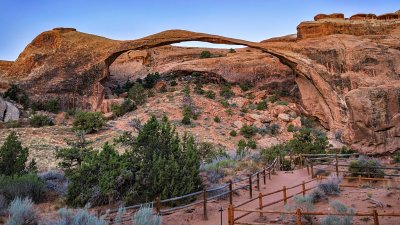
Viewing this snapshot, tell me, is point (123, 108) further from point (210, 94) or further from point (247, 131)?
point (247, 131)

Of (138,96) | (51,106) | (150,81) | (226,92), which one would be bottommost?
(51,106)

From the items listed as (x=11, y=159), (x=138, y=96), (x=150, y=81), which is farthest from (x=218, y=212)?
(x=150, y=81)

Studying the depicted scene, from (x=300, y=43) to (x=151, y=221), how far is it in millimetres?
18501

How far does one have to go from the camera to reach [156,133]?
9.05 metres

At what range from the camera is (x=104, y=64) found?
75.0 ft

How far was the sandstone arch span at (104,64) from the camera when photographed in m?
19.7

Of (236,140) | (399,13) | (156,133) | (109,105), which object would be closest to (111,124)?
(109,105)

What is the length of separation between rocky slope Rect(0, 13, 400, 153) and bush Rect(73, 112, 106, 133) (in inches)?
194

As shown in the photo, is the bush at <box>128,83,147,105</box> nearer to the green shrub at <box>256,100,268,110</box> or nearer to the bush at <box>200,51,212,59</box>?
the green shrub at <box>256,100,268,110</box>

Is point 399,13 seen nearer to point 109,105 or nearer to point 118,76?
point 109,105

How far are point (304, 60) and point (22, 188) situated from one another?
17.1 meters

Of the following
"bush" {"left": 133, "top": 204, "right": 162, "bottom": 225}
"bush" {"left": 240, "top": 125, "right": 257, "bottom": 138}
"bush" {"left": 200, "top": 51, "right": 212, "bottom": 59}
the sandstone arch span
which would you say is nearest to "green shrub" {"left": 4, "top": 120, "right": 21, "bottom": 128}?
the sandstone arch span

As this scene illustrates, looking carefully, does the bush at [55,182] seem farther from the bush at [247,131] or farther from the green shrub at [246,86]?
the green shrub at [246,86]

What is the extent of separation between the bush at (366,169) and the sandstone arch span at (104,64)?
883 centimetres
